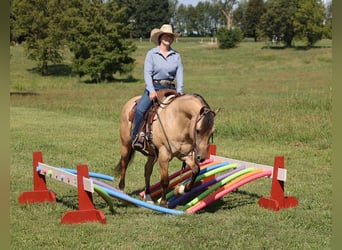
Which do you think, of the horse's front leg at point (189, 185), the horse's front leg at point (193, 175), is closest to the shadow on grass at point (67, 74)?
the horse's front leg at point (189, 185)

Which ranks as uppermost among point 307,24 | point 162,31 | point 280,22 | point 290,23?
point 280,22

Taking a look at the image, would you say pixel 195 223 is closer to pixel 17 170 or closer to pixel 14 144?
pixel 17 170

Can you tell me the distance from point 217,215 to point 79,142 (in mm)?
8239

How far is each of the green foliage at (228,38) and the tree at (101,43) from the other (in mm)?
31975

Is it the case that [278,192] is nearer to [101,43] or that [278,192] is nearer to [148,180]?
[148,180]

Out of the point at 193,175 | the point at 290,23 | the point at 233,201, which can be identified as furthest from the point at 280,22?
the point at 193,175

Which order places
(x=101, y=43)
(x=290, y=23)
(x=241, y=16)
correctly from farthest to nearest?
1. (x=241, y=16)
2. (x=290, y=23)
3. (x=101, y=43)

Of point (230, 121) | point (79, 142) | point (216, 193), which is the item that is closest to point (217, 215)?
point (216, 193)

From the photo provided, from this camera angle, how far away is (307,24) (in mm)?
66562

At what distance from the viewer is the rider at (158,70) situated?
22.6 ft

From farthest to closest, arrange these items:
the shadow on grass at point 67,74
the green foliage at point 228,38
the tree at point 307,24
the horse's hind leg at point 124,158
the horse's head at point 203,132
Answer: the green foliage at point 228,38 < the tree at point 307,24 < the shadow on grass at point 67,74 < the horse's hind leg at point 124,158 < the horse's head at point 203,132

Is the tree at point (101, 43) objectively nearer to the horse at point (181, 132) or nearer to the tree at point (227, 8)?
the horse at point (181, 132)

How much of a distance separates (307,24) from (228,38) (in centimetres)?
1301

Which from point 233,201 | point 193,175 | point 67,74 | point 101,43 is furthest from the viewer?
point 67,74
